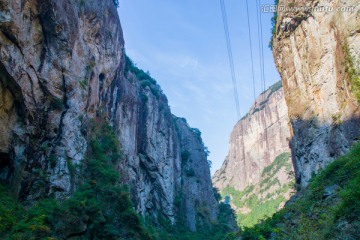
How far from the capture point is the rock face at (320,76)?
1540 cm

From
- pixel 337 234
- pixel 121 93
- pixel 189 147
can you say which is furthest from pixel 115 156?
pixel 189 147

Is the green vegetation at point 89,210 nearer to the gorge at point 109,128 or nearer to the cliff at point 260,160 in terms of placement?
the gorge at point 109,128

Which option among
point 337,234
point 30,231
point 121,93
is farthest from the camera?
point 121,93

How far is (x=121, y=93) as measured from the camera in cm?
2731

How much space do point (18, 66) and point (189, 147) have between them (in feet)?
116

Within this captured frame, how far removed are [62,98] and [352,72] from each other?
15.2m

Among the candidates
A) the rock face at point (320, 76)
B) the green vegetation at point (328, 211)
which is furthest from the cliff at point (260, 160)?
the green vegetation at point (328, 211)

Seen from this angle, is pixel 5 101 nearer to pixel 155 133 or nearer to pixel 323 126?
pixel 323 126

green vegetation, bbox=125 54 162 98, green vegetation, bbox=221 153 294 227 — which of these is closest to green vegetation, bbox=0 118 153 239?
green vegetation, bbox=125 54 162 98

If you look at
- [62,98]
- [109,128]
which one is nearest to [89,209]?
[62,98]

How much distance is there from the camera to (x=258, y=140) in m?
80.9

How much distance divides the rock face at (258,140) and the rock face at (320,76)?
173 feet

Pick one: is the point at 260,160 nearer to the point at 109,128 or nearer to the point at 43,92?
the point at 109,128

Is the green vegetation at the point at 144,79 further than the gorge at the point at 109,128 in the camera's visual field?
Yes
